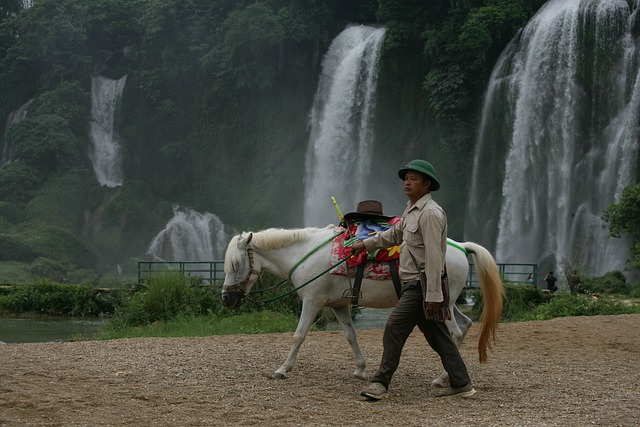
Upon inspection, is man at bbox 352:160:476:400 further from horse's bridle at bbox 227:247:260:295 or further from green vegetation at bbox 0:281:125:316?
green vegetation at bbox 0:281:125:316

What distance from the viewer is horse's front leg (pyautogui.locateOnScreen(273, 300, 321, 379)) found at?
27.6 feet

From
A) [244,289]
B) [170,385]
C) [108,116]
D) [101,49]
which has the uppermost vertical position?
[101,49]

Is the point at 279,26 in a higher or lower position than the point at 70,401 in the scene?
higher

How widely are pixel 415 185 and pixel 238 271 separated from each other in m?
2.32

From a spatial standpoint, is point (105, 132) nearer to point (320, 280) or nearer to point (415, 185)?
point (320, 280)

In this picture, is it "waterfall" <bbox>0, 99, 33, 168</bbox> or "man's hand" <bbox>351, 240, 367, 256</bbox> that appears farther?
"waterfall" <bbox>0, 99, 33, 168</bbox>

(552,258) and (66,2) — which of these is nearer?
(552,258)

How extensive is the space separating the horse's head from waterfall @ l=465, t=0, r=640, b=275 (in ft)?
68.6

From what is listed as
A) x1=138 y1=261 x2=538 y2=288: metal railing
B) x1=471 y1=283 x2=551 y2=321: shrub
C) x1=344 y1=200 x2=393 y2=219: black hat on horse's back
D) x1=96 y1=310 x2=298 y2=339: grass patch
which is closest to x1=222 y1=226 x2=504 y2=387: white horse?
x1=344 y1=200 x2=393 y2=219: black hat on horse's back

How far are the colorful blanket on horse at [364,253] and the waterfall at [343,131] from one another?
95.6 feet

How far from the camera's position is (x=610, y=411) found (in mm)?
6961

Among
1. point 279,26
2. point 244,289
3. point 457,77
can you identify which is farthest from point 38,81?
point 244,289

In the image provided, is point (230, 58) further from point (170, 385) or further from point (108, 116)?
point (170, 385)

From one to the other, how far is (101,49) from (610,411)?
152ft
